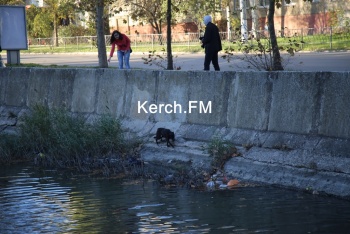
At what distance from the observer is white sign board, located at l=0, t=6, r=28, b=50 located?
73.5 feet

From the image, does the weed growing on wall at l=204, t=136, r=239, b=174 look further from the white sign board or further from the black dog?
the white sign board

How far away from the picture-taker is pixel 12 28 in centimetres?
2258

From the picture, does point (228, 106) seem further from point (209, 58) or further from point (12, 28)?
point (12, 28)

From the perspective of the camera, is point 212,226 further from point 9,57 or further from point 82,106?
point 9,57

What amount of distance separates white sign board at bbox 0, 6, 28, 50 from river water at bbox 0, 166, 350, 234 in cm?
1086

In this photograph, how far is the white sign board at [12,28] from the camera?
73.5 feet

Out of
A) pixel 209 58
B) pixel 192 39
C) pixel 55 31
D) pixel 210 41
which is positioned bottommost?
pixel 192 39

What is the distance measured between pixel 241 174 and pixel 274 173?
626mm

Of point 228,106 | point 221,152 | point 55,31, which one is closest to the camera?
point 221,152

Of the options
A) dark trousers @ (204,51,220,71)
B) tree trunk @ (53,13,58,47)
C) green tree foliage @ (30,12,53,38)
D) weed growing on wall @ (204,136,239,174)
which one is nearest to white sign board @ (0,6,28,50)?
dark trousers @ (204,51,220,71)

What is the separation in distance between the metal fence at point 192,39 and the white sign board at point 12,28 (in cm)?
694

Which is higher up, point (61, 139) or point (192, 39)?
point (192, 39)

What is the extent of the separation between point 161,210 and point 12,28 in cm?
1378

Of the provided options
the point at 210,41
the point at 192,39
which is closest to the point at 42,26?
the point at 192,39
